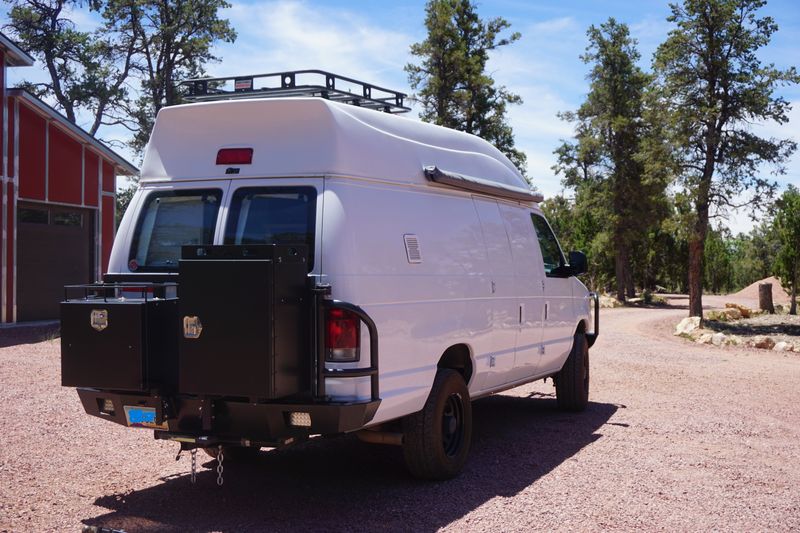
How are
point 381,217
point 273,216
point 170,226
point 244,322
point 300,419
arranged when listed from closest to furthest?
point 244,322 < point 300,419 < point 273,216 < point 381,217 < point 170,226

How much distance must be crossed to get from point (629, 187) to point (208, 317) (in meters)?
36.0

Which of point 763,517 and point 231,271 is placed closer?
point 231,271

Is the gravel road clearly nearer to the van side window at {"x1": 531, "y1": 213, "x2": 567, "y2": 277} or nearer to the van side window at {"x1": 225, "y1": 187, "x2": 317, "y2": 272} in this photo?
the van side window at {"x1": 531, "y1": 213, "x2": 567, "y2": 277}

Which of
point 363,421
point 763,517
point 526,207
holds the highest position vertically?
point 526,207

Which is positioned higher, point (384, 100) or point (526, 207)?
point (384, 100)

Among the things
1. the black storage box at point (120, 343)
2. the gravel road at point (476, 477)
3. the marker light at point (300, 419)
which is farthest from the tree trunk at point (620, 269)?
the black storage box at point (120, 343)

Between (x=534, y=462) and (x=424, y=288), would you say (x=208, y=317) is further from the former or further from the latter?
(x=534, y=462)

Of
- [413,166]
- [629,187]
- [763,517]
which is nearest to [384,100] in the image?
[413,166]

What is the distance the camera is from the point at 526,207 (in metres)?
8.81

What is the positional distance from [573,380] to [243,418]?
5.30 meters

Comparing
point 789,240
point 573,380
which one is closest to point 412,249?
point 573,380

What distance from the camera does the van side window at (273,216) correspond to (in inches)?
225

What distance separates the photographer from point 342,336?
213 inches

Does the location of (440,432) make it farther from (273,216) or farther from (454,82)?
(454,82)
